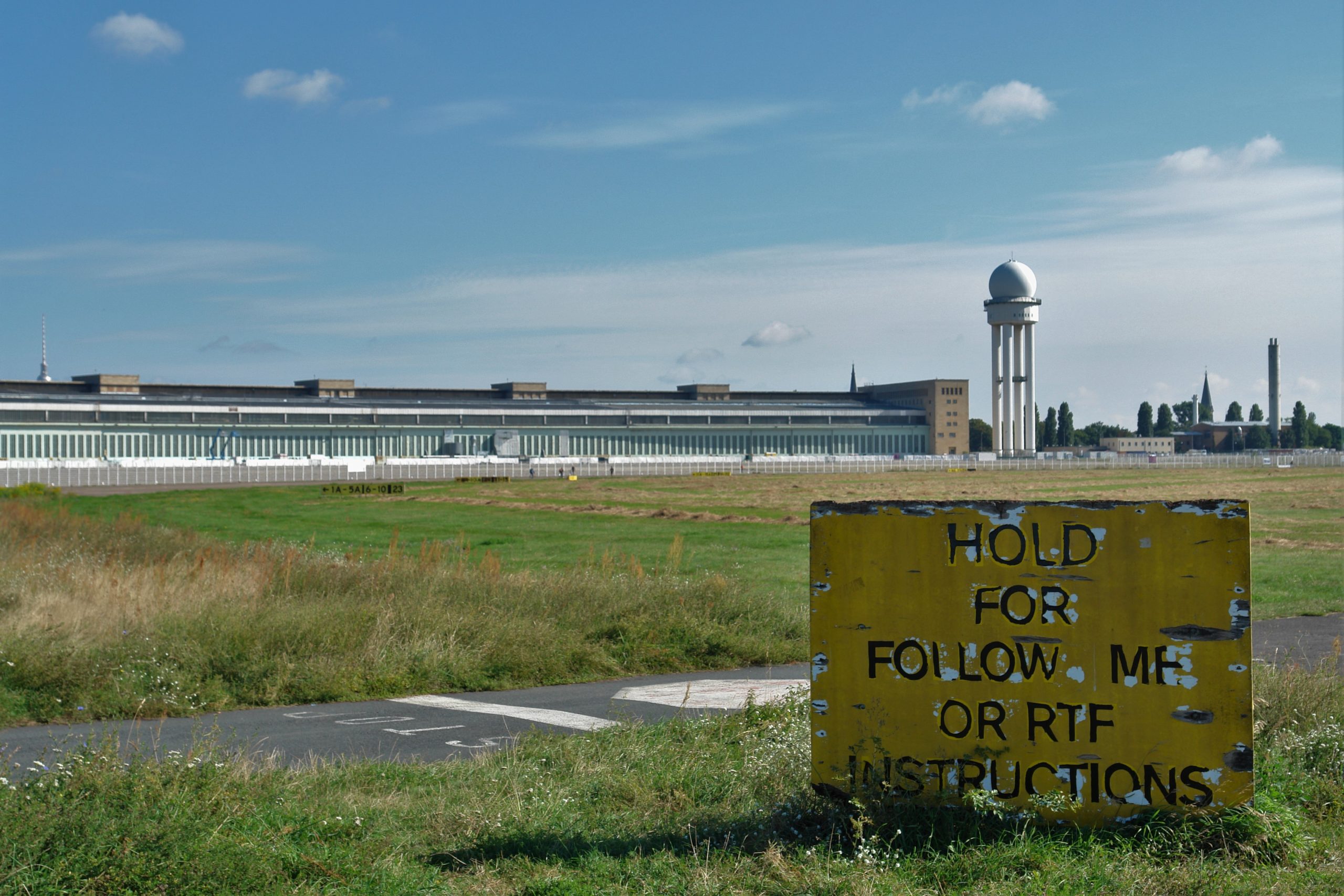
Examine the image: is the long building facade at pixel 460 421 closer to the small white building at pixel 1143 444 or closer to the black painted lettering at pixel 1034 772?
the small white building at pixel 1143 444

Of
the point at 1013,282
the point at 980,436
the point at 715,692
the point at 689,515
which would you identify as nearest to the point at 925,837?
the point at 715,692

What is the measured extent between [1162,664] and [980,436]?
19243cm

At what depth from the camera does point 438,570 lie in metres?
15.2

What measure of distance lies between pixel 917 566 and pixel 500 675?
707cm

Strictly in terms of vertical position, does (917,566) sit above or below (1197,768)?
above

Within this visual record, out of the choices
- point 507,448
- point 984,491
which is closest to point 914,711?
point 984,491

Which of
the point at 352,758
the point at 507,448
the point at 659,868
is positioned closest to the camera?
the point at 659,868

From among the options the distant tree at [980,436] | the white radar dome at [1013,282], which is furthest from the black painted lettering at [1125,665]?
the distant tree at [980,436]

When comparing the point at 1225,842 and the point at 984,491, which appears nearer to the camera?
the point at 1225,842

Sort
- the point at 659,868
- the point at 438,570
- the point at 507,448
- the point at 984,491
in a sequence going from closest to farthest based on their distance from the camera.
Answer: the point at 659,868
the point at 438,570
the point at 984,491
the point at 507,448

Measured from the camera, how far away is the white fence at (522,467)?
242ft

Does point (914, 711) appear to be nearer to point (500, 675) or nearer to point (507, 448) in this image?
point (500, 675)

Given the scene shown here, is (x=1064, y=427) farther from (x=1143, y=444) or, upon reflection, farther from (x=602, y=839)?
(x=602, y=839)

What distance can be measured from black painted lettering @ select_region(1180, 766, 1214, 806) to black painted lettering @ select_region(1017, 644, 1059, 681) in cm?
73
